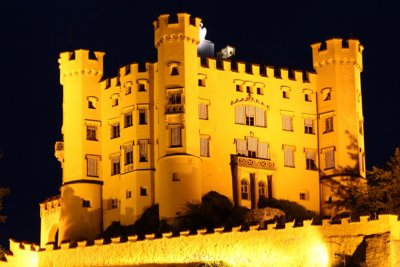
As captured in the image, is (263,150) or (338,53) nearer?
(263,150)

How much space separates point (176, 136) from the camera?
261ft

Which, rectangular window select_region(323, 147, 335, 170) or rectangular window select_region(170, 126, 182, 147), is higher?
rectangular window select_region(170, 126, 182, 147)

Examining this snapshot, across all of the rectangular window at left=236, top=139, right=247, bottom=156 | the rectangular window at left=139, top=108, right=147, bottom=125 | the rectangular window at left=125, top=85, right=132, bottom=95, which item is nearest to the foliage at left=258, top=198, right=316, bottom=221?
the rectangular window at left=236, top=139, right=247, bottom=156

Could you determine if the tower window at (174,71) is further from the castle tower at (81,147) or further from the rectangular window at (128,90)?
the castle tower at (81,147)

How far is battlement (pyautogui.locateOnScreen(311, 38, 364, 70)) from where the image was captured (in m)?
86.2

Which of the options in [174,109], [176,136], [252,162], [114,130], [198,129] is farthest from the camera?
[114,130]

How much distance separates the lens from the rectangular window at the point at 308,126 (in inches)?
3385

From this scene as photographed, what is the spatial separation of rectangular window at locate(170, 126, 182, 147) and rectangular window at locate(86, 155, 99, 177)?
25.0ft

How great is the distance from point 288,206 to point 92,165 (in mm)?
13832

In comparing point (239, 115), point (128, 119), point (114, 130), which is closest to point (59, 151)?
point (114, 130)

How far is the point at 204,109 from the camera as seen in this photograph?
82.1m

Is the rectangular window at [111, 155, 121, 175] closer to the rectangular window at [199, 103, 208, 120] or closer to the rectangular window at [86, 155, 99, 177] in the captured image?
the rectangular window at [86, 155, 99, 177]

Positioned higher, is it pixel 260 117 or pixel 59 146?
pixel 260 117

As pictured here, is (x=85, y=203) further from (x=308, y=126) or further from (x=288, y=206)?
(x=308, y=126)
